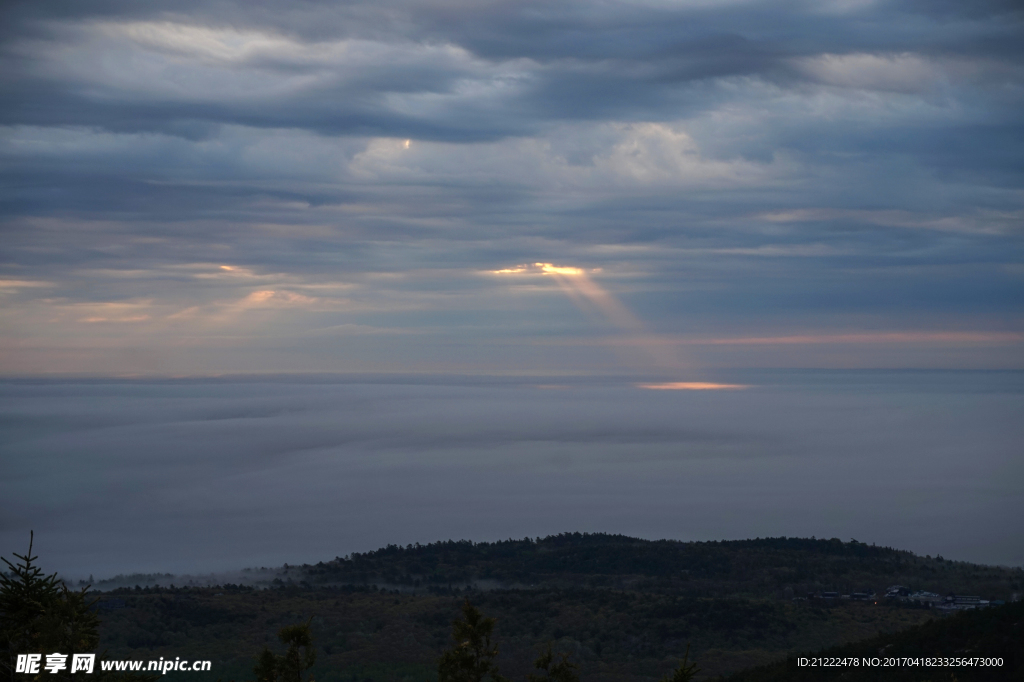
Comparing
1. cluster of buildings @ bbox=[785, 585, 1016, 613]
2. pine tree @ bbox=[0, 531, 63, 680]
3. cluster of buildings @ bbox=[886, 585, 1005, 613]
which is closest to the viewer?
pine tree @ bbox=[0, 531, 63, 680]

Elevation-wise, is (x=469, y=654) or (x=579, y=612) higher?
(x=469, y=654)

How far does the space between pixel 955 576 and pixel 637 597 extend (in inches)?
1195

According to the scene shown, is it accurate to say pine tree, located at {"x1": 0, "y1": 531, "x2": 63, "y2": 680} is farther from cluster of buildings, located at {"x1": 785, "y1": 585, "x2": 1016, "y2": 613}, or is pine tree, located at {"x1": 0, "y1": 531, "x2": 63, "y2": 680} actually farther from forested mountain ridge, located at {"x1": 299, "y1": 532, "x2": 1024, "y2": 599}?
forested mountain ridge, located at {"x1": 299, "y1": 532, "x2": 1024, "y2": 599}

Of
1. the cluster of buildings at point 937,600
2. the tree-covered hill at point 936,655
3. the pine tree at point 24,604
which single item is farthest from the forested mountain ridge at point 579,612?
the pine tree at point 24,604

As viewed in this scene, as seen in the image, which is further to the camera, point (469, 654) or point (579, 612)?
point (579, 612)

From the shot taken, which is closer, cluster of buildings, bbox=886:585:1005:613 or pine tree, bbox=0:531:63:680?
pine tree, bbox=0:531:63:680

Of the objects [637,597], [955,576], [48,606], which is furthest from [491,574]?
[48,606]

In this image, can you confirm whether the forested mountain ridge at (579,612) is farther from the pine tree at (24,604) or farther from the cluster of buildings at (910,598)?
the pine tree at (24,604)

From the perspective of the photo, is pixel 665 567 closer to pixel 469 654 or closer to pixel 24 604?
pixel 469 654

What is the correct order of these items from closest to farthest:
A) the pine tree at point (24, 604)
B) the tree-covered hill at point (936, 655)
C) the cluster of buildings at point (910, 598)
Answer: the pine tree at point (24, 604)
the tree-covered hill at point (936, 655)
the cluster of buildings at point (910, 598)

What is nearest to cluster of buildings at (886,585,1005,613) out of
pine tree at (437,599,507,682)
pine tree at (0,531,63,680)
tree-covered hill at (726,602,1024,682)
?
tree-covered hill at (726,602,1024,682)

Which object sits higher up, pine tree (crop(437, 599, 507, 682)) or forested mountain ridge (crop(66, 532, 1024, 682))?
pine tree (crop(437, 599, 507, 682))

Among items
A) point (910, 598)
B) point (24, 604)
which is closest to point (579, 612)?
point (910, 598)

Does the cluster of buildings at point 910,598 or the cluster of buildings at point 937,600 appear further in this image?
the cluster of buildings at point 910,598
